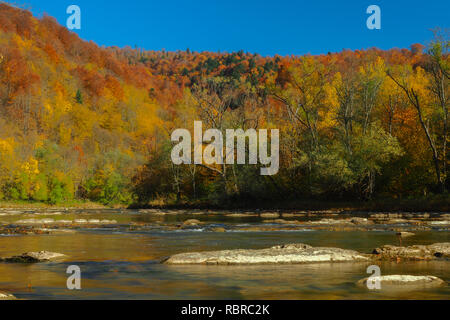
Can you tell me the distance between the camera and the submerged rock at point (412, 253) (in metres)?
19.2

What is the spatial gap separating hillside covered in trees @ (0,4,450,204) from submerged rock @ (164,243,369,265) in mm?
35638

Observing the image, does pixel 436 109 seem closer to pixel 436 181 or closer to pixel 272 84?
pixel 436 181

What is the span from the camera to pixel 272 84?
63.4 metres

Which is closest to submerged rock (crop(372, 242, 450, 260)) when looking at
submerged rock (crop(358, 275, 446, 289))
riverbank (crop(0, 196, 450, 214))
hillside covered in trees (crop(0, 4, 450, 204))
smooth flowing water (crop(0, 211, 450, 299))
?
smooth flowing water (crop(0, 211, 450, 299))

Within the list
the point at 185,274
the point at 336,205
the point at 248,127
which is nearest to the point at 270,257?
the point at 185,274

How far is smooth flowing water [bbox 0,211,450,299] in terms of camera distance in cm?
1298

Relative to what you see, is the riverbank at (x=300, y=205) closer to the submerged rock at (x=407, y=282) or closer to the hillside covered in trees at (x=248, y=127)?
the hillside covered in trees at (x=248, y=127)

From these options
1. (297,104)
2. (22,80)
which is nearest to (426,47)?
(297,104)

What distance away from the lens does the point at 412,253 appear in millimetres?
19562

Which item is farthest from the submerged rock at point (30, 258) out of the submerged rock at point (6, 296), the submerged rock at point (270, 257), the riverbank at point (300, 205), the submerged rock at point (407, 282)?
the riverbank at point (300, 205)

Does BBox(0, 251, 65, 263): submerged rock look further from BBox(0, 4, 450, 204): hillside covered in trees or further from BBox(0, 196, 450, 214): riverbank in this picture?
BBox(0, 4, 450, 204): hillside covered in trees

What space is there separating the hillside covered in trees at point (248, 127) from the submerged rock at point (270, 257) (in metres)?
35.6
